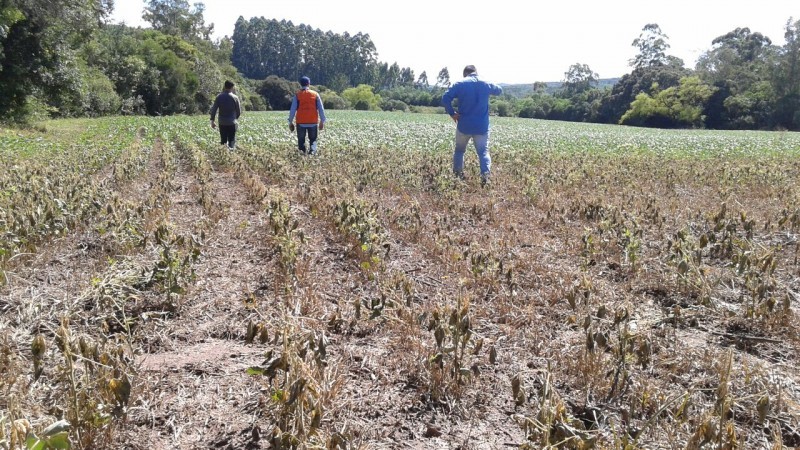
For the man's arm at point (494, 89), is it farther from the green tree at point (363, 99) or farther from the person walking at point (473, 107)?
the green tree at point (363, 99)

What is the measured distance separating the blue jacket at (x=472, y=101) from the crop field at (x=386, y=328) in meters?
2.44

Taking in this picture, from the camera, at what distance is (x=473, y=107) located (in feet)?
30.0

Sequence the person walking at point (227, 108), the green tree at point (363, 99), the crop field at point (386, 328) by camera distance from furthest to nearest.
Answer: the green tree at point (363, 99) → the person walking at point (227, 108) → the crop field at point (386, 328)

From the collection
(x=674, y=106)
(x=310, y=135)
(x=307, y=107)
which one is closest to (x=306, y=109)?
(x=307, y=107)

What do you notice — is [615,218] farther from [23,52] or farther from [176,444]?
[23,52]

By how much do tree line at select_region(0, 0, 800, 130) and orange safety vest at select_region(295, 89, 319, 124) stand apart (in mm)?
13221

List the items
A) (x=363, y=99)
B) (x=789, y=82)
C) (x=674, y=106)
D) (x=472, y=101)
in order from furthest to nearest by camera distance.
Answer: (x=363, y=99) → (x=674, y=106) → (x=789, y=82) → (x=472, y=101)

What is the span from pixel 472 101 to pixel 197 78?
159ft

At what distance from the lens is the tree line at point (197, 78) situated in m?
20.5

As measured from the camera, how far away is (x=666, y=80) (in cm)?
7175

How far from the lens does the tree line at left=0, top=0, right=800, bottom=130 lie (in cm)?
2048

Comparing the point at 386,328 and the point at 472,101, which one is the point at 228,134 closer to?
the point at 472,101

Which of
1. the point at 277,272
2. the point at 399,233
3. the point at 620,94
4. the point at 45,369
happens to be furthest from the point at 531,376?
the point at 620,94

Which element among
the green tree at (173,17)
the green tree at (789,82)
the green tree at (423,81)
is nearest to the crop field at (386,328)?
the green tree at (789,82)
